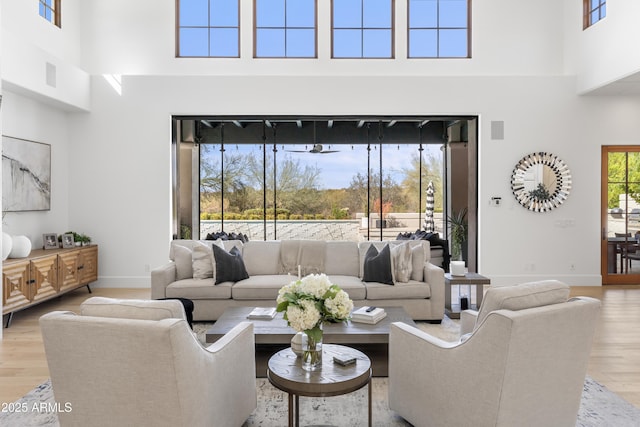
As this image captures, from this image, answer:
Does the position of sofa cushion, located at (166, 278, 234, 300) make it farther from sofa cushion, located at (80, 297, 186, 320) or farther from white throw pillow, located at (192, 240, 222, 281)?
sofa cushion, located at (80, 297, 186, 320)

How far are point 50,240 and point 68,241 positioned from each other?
23 cm

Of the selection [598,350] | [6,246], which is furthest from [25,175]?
[598,350]

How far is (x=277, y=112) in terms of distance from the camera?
677cm

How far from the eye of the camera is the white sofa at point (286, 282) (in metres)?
4.68

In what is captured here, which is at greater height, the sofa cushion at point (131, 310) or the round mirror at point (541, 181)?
the round mirror at point (541, 181)

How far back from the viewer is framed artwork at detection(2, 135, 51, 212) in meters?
5.36

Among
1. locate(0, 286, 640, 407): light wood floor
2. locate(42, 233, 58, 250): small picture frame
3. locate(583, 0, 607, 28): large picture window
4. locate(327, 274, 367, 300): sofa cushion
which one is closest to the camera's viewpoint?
locate(0, 286, 640, 407): light wood floor

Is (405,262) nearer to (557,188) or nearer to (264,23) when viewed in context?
(557,188)

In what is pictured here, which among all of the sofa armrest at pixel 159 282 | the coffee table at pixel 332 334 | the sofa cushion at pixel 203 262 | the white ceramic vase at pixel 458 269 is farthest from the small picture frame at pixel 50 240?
the white ceramic vase at pixel 458 269

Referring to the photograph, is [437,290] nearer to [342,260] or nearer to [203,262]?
[342,260]

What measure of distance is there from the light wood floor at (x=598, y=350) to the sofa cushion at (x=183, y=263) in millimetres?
1469

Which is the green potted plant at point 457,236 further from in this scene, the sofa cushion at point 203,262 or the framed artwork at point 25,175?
the framed artwork at point 25,175

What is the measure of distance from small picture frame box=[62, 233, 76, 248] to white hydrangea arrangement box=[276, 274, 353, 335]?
4.96m

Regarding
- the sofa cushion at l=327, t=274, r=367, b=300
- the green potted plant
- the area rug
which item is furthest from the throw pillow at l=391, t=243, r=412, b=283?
the green potted plant
